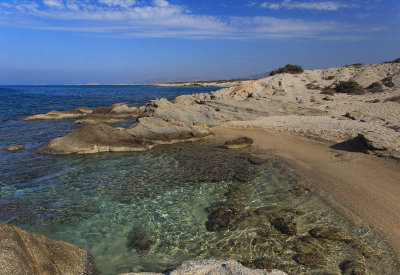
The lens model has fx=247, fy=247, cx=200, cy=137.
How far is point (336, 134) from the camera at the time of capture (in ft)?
41.2

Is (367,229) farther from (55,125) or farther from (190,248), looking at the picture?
(55,125)

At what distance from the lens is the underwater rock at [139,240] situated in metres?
5.07

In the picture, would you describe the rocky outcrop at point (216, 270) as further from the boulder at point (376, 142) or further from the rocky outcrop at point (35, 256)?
the boulder at point (376, 142)

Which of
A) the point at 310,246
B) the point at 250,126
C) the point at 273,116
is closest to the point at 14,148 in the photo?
the point at 310,246

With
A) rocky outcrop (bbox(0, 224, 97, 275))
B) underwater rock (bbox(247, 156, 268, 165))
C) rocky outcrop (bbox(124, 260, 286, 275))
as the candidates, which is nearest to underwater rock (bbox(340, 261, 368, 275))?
rocky outcrop (bbox(124, 260, 286, 275))

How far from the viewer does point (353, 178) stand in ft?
26.1

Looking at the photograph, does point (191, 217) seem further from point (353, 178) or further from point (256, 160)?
point (353, 178)

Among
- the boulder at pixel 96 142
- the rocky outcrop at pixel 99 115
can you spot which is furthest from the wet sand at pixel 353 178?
the rocky outcrop at pixel 99 115

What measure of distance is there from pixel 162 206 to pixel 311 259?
3.77 metres

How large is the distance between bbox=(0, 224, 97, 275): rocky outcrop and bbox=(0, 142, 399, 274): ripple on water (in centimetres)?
65

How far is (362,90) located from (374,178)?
72.7 ft

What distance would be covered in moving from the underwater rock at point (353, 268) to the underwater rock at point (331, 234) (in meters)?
0.66

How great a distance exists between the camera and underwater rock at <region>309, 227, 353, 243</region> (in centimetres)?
513

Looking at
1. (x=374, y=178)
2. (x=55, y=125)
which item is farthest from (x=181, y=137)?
(x=55, y=125)
